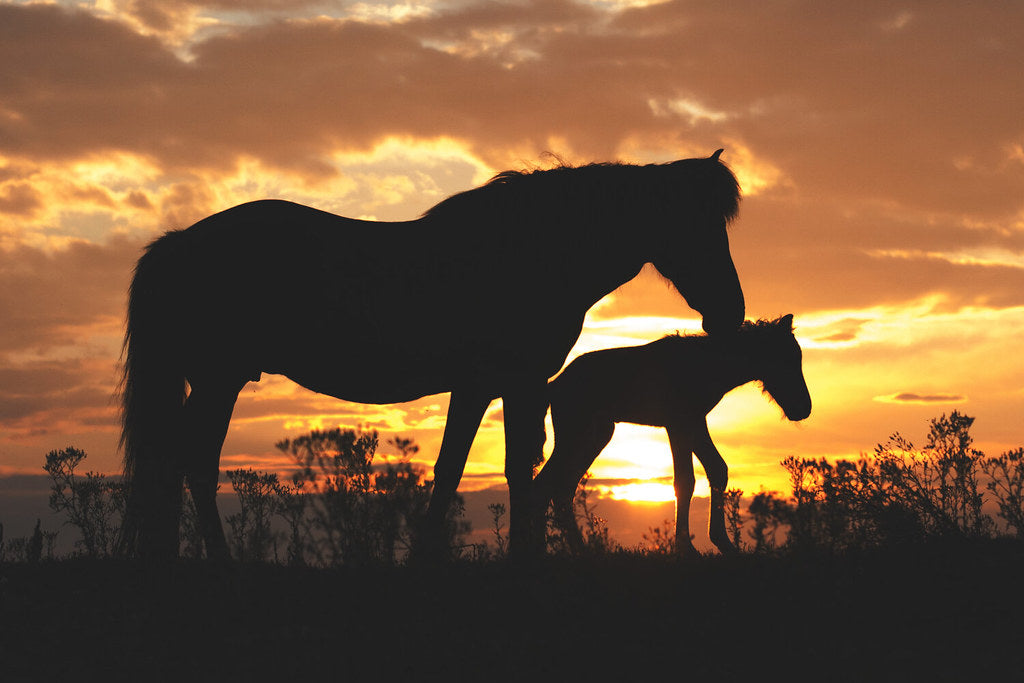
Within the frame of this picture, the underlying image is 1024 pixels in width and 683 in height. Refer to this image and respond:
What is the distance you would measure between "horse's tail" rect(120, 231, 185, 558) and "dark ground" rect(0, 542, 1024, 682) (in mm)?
768

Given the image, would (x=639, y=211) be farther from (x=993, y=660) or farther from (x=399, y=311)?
(x=993, y=660)

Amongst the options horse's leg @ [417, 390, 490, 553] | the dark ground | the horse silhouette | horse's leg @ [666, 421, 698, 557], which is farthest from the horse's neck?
horse's leg @ [417, 390, 490, 553]

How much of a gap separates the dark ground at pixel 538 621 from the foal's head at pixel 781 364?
6052 mm

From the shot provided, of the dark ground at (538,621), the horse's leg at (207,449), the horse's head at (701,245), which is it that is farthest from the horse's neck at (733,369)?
the horse's leg at (207,449)

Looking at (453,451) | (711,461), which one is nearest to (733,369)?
(711,461)

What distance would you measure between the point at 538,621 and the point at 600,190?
398 centimetres

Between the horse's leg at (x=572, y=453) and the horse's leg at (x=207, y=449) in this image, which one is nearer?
the horse's leg at (x=207, y=449)

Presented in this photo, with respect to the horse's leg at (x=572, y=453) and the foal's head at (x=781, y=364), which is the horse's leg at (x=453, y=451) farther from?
the foal's head at (x=781, y=364)

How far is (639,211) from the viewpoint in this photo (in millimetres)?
7641

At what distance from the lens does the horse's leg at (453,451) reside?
6859mm

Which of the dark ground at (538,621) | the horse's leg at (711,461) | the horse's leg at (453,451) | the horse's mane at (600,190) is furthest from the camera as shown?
A: the horse's leg at (711,461)

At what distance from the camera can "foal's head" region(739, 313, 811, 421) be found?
1266cm

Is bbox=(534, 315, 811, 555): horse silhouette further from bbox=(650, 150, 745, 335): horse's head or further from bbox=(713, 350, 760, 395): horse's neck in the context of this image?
bbox=(650, 150, 745, 335): horse's head

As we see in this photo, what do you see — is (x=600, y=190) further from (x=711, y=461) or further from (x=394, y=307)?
(x=711, y=461)
